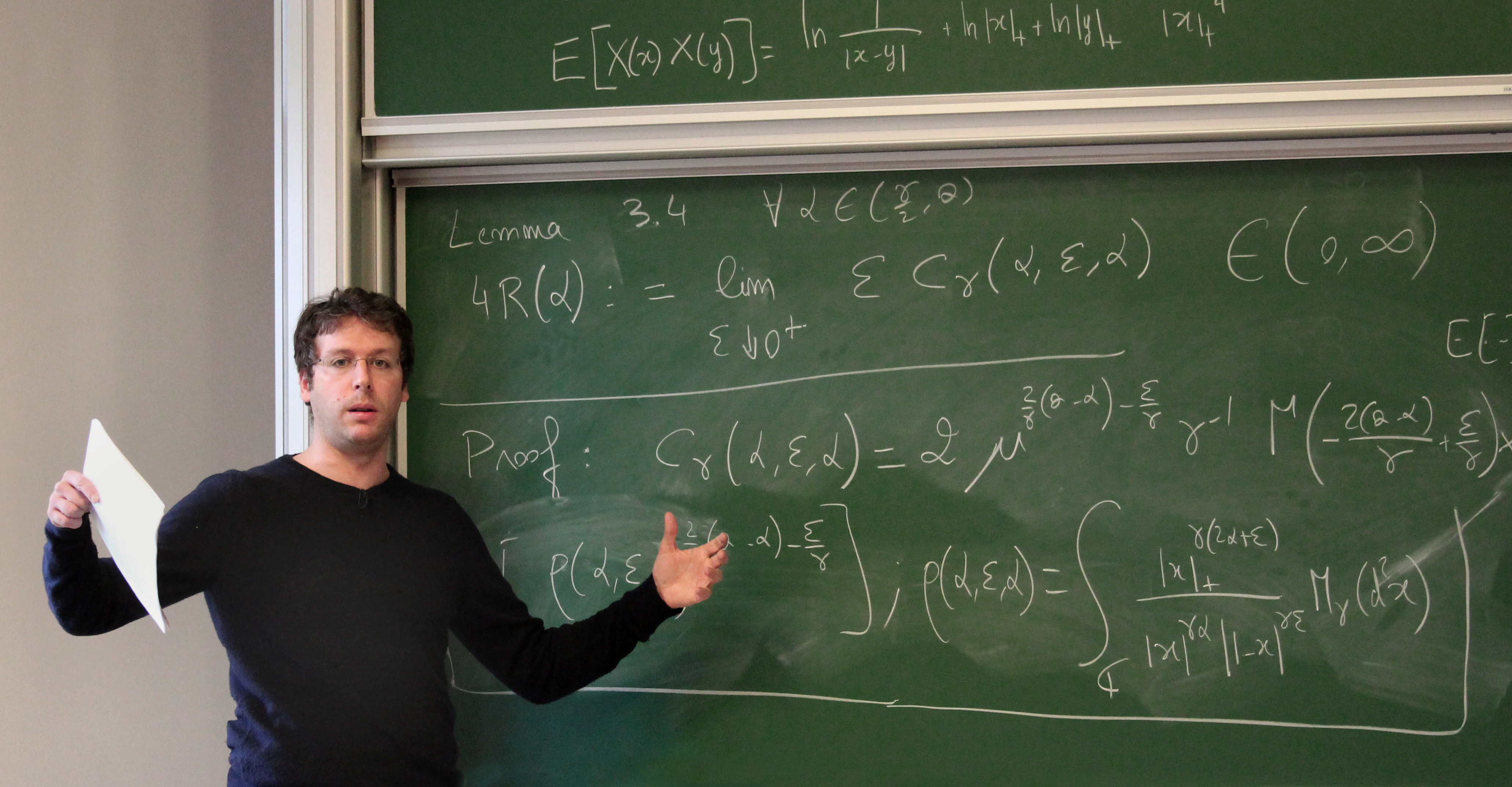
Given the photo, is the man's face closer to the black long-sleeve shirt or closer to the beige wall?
the black long-sleeve shirt

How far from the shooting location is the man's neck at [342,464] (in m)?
1.87

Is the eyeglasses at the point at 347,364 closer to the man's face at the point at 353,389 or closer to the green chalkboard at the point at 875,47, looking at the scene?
the man's face at the point at 353,389

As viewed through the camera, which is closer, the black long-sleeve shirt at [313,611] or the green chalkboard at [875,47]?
the black long-sleeve shirt at [313,611]

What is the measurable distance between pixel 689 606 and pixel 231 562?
3.33 ft

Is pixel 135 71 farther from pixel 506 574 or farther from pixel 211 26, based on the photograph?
pixel 506 574

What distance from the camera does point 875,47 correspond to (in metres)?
2.21

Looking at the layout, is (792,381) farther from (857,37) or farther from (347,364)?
(347,364)

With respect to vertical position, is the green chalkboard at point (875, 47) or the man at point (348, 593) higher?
the green chalkboard at point (875, 47)

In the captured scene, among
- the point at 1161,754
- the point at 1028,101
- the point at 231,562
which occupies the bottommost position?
the point at 1161,754

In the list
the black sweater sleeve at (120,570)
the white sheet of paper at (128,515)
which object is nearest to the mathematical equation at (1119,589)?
the black sweater sleeve at (120,570)

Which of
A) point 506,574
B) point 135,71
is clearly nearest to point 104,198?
point 135,71

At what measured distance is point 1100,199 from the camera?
7.27 feet

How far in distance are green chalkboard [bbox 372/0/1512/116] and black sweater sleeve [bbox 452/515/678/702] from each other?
116cm

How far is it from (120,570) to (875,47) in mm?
1898
